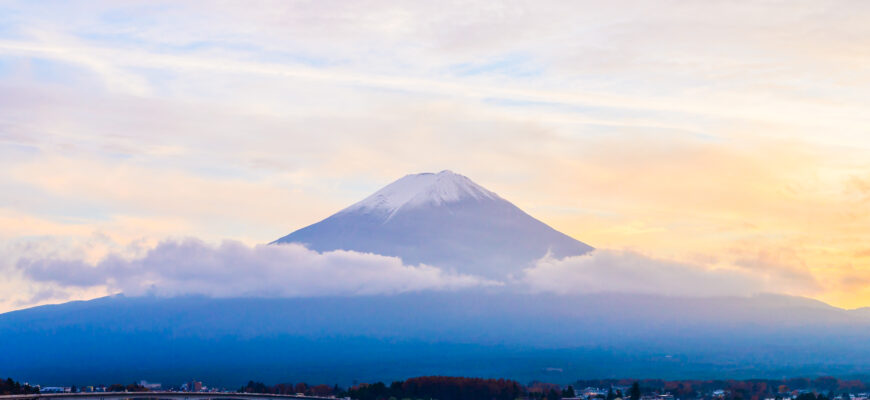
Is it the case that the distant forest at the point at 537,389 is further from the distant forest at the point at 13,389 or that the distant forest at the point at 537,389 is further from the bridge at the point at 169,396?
the distant forest at the point at 13,389

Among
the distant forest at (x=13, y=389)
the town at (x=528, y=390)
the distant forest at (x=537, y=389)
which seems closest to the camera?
the distant forest at (x=13, y=389)

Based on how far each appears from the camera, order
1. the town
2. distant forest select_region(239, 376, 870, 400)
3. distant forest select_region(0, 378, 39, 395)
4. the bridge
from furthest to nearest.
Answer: distant forest select_region(239, 376, 870, 400)
the town
the bridge
distant forest select_region(0, 378, 39, 395)

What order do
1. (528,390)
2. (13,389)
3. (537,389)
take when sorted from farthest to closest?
1. (537,389)
2. (528,390)
3. (13,389)

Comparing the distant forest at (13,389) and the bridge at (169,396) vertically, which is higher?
the distant forest at (13,389)

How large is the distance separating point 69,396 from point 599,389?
7780 centimetres

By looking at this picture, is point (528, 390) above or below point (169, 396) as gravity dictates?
above

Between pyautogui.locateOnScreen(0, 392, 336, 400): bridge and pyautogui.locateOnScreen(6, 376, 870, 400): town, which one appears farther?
pyautogui.locateOnScreen(6, 376, 870, 400): town

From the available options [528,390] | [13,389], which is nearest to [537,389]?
[528,390]

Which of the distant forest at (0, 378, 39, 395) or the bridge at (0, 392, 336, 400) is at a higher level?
the distant forest at (0, 378, 39, 395)

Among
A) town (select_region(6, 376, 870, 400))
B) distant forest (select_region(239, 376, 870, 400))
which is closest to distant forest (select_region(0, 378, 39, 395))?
town (select_region(6, 376, 870, 400))

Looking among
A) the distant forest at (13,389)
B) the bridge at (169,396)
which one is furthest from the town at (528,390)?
the bridge at (169,396)

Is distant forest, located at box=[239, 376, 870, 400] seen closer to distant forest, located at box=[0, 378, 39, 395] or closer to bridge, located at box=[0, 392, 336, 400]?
bridge, located at box=[0, 392, 336, 400]

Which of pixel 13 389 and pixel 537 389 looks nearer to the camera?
pixel 13 389

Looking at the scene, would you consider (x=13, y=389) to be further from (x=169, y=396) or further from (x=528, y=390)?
(x=528, y=390)
